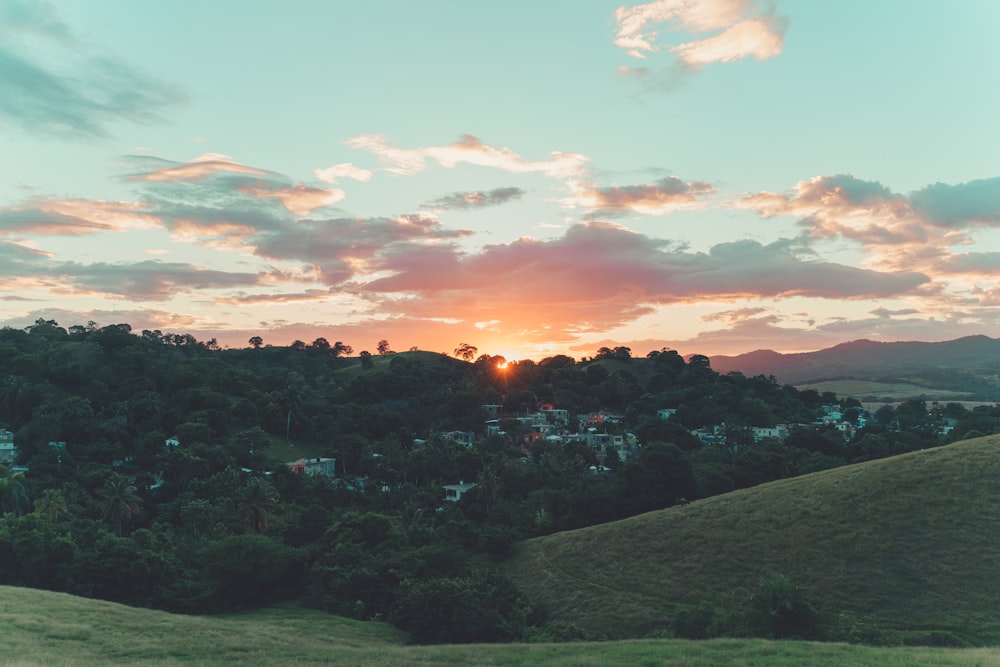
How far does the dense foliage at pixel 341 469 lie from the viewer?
146 feet

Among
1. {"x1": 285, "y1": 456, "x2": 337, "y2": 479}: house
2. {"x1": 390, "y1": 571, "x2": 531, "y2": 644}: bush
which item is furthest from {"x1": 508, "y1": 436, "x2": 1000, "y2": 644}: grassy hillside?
{"x1": 285, "y1": 456, "x2": 337, "y2": 479}: house

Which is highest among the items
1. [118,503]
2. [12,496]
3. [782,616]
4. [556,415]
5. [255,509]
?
[556,415]

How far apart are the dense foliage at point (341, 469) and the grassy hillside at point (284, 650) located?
13.4 m

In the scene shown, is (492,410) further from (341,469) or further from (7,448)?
(7,448)

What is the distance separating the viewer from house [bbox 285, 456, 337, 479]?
103m

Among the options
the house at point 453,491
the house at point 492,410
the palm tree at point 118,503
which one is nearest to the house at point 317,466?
the house at point 453,491

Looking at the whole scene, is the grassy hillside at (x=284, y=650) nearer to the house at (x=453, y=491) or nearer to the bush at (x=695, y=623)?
the bush at (x=695, y=623)

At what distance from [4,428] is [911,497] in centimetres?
12427

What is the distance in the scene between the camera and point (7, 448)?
9812cm

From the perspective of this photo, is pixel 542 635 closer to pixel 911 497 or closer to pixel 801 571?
pixel 801 571

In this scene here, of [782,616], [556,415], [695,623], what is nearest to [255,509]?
[695,623]

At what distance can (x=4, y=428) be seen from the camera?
104 m

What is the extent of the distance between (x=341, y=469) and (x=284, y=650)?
88.1 metres

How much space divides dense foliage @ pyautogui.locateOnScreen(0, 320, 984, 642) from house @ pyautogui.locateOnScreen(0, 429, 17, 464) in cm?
163
